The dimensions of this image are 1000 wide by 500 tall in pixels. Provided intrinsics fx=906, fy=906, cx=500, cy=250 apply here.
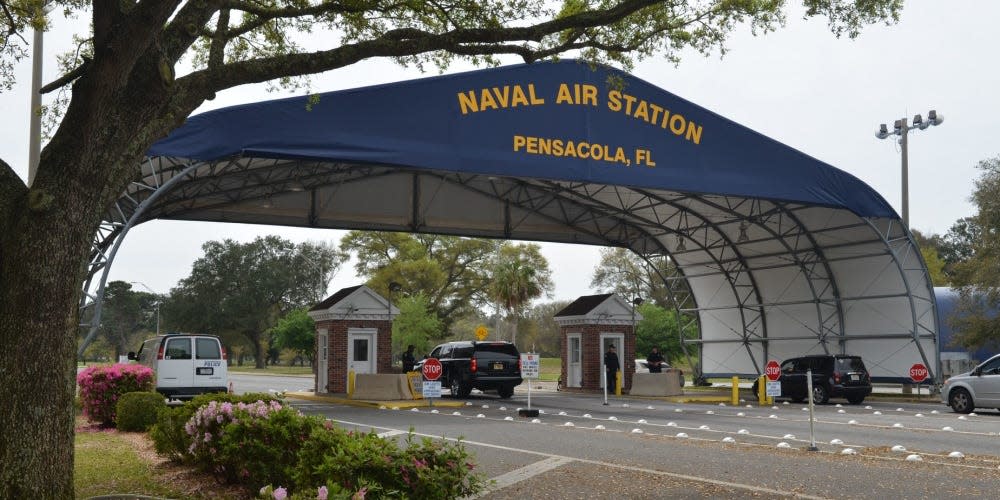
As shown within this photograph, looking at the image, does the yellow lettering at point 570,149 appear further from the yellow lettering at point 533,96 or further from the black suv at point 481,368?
the black suv at point 481,368

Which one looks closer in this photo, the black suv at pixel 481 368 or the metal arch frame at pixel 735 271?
the black suv at pixel 481 368

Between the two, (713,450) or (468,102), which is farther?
(468,102)

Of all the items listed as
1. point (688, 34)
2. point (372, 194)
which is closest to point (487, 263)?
point (372, 194)

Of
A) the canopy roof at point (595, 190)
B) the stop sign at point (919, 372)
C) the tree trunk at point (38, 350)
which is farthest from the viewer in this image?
the stop sign at point (919, 372)

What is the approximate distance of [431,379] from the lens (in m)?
23.8

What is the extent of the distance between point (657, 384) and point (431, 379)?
30.8ft

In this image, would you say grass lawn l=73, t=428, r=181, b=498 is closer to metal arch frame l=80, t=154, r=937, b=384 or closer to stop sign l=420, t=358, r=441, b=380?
metal arch frame l=80, t=154, r=937, b=384

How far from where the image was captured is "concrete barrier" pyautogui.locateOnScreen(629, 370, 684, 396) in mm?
29828

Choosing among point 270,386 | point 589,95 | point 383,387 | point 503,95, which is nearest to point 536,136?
point 503,95

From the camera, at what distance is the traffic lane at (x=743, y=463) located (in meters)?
9.57

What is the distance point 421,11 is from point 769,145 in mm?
15951

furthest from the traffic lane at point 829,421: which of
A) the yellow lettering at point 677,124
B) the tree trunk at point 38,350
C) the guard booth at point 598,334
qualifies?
the tree trunk at point 38,350

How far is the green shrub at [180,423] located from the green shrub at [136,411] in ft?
16.5

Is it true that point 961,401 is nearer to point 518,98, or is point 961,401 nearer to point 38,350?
point 518,98
